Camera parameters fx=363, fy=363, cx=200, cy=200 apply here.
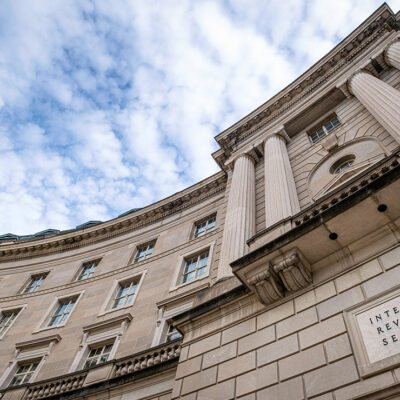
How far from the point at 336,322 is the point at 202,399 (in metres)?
3.69

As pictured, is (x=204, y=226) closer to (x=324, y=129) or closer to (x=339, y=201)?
(x=324, y=129)

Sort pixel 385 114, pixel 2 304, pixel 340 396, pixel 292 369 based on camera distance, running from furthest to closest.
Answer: pixel 2 304, pixel 385 114, pixel 292 369, pixel 340 396

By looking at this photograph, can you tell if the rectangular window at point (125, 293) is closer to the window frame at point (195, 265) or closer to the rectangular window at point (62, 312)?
the rectangular window at point (62, 312)

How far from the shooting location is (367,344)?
709 centimetres

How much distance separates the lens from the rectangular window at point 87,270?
85.1ft

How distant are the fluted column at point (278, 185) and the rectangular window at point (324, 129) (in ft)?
5.79

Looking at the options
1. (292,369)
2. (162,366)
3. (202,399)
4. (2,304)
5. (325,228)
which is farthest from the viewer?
(2,304)

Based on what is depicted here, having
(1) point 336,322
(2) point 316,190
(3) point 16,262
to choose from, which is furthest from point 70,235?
(1) point 336,322

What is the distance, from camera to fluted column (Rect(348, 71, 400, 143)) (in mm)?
13773

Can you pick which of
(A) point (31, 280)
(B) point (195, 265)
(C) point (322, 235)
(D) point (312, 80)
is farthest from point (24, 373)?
(D) point (312, 80)

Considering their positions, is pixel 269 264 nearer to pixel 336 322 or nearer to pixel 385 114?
pixel 336 322

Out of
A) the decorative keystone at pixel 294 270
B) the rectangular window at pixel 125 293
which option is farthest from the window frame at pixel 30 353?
the decorative keystone at pixel 294 270

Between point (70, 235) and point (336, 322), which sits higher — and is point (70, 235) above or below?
above

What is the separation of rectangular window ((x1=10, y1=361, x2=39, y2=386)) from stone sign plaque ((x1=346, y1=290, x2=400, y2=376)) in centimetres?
1721
